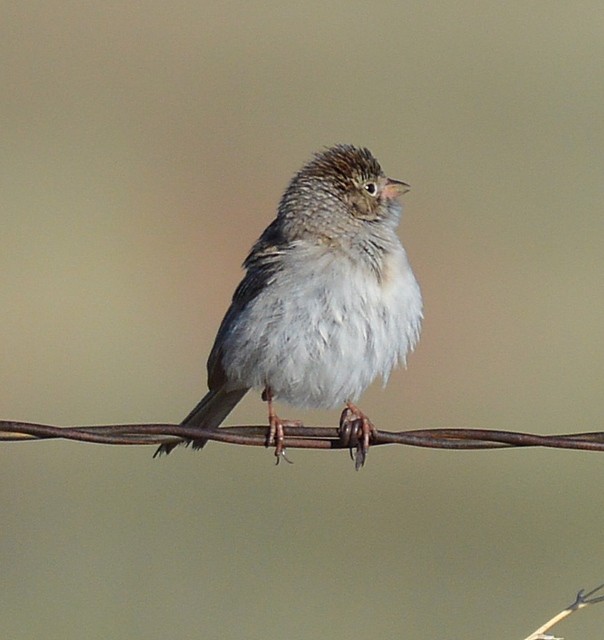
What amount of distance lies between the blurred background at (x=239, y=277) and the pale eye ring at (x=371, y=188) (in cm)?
339

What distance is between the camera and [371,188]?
22.8ft

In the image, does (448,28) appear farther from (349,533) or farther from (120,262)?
(349,533)

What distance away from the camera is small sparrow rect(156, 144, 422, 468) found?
6238 millimetres

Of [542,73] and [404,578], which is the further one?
[542,73]

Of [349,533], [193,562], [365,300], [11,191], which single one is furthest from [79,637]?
[11,191]

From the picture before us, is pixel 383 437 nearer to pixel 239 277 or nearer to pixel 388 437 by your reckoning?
pixel 388 437

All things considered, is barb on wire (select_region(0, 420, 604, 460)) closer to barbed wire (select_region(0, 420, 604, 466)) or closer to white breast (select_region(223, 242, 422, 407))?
barbed wire (select_region(0, 420, 604, 466))

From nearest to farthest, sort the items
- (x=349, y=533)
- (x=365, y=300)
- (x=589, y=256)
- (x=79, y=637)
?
(x=365, y=300) < (x=79, y=637) < (x=349, y=533) < (x=589, y=256)

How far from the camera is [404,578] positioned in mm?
10180

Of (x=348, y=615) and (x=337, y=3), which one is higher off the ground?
(x=337, y=3)

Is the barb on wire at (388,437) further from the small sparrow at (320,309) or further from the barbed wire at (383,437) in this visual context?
the small sparrow at (320,309)

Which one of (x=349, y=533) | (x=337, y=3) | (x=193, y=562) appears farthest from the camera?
(x=337, y=3)

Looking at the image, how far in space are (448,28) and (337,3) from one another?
100 inches

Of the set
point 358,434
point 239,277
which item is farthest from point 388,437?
point 239,277
